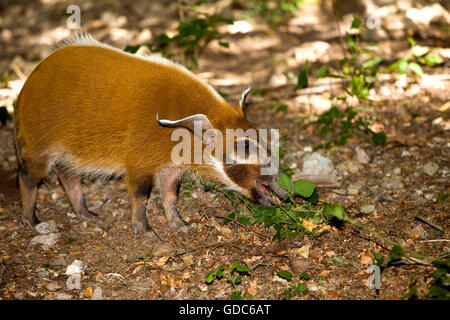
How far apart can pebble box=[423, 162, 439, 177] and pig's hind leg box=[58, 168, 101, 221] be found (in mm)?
3438

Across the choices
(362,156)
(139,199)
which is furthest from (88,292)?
(362,156)

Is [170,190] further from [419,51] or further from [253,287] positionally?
[419,51]

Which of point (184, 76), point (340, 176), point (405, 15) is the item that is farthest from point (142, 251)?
point (405, 15)

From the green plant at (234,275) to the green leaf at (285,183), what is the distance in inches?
30.8

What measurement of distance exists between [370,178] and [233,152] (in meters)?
1.63

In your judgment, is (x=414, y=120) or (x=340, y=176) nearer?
(x=340, y=176)

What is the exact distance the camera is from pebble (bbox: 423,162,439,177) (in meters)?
4.51

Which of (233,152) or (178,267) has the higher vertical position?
(233,152)

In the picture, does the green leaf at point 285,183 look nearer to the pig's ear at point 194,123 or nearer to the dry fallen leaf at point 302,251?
the dry fallen leaf at point 302,251

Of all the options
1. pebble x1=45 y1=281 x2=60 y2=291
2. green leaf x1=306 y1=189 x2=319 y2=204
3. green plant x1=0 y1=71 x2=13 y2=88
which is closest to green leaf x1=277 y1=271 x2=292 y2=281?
green leaf x1=306 y1=189 x2=319 y2=204

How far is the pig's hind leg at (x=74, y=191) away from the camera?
14.8 feet
